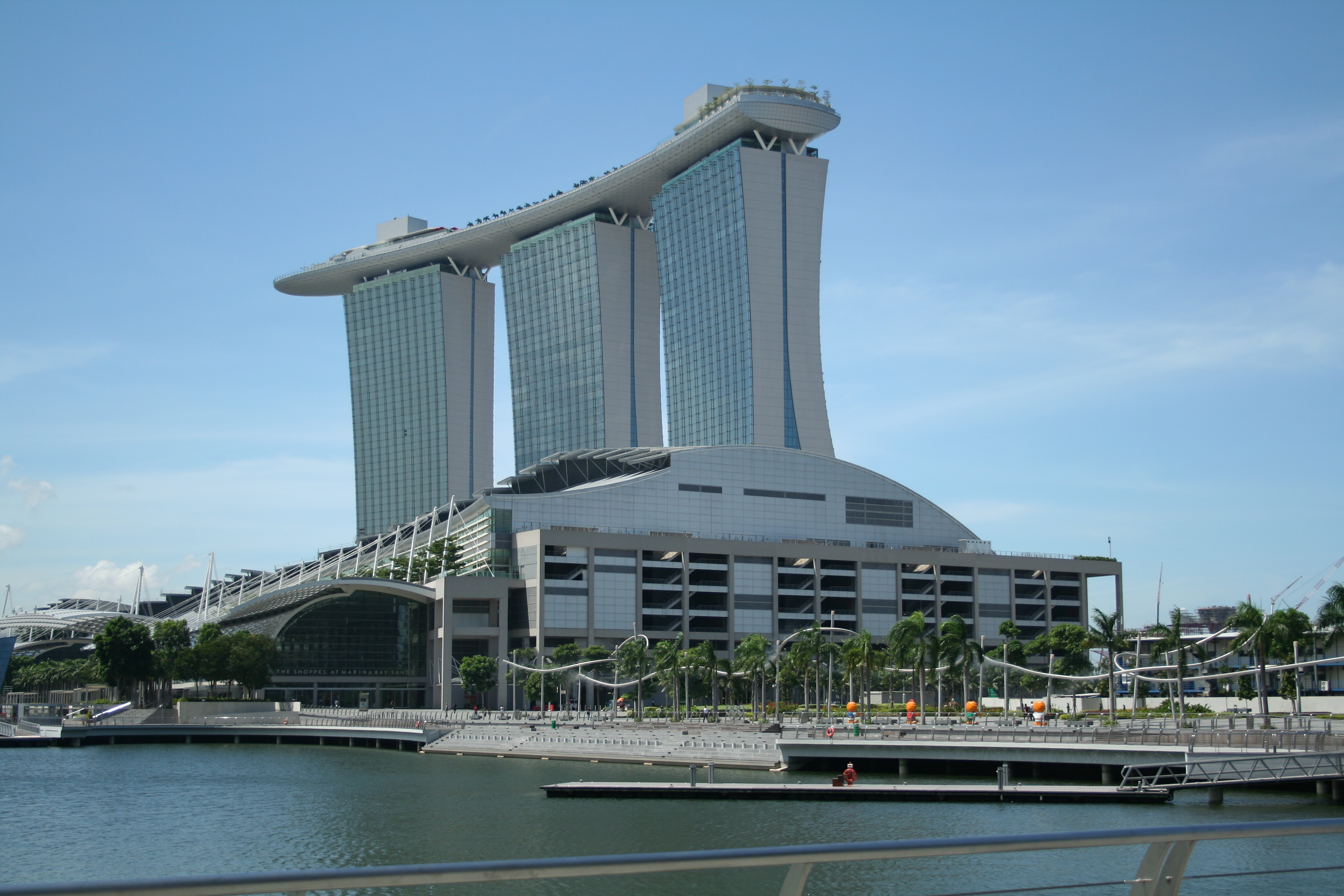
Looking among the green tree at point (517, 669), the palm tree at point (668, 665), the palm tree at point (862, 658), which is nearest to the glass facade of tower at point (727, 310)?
the green tree at point (517, 669)

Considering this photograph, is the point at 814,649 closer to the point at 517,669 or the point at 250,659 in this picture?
the point at 517,669

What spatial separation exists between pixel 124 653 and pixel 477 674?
135ft

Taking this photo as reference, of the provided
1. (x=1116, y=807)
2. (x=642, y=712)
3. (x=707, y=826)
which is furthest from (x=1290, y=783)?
(x=642, y=712)

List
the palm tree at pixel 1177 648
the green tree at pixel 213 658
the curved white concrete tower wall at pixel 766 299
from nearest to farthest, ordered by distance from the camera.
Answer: the palm tree at pixel 1177 648 → the green tree at pixel 213 658 → the curved white concrete tower wall at pixel 766 299

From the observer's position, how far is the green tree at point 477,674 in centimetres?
14262

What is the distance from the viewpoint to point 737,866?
23.0 ft

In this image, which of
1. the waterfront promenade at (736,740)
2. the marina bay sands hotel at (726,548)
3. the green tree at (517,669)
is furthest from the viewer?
the marina bay sands hotel at (726,548)

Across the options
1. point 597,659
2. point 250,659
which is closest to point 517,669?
point 597,659

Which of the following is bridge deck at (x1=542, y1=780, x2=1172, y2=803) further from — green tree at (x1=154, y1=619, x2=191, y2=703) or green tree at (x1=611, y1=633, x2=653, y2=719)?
green tree at (x1=154, y1=619, x2=191, y2=703)

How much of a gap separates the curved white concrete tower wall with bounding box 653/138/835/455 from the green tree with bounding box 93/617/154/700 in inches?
3336

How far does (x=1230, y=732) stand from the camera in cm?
6234

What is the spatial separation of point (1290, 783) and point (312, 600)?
134142 mm

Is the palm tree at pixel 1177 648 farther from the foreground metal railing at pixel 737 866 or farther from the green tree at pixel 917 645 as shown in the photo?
the foreground metal railing at pixel 737 866

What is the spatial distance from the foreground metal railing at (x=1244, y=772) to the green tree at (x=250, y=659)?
116 meters
